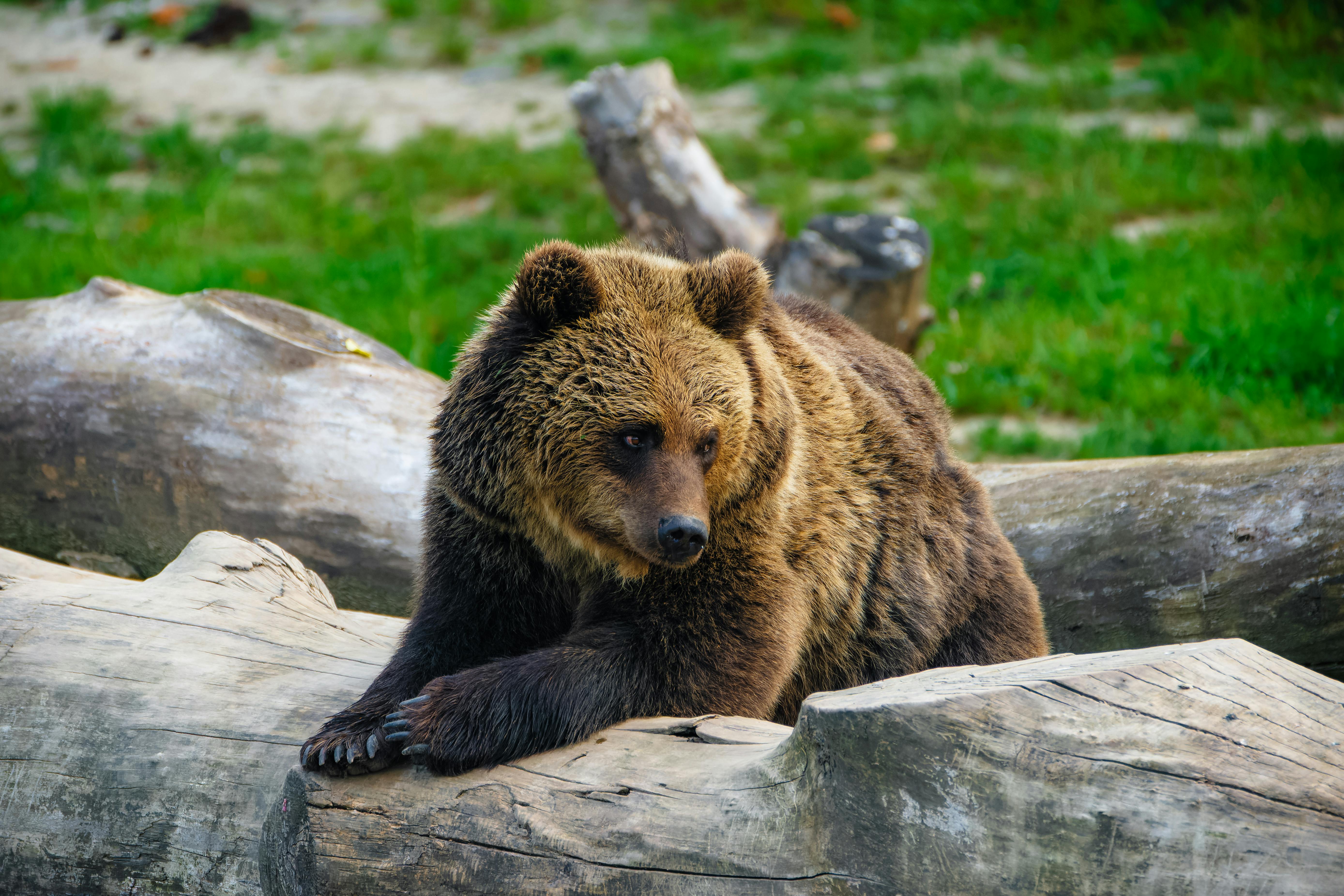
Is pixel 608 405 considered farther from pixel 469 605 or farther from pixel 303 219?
pixel 303 219

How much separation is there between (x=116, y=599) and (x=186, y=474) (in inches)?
54.0

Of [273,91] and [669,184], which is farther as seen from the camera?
[273,91]

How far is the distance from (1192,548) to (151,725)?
151 inches

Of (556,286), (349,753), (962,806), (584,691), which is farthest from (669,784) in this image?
(556,286)

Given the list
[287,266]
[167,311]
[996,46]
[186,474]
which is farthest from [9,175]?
[996,46]

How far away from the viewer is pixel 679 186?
8.09 metres

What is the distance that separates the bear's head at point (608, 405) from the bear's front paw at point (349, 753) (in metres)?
0.80

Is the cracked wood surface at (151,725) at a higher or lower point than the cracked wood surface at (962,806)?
lower

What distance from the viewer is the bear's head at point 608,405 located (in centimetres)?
318

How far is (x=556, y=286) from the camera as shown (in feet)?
10.5

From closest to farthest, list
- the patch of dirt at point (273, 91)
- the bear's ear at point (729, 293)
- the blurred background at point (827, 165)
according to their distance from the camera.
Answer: the bear's ear at point (729, 293) → the blurred background at point (827, 165) → the patch of dirt at point (273, 91)

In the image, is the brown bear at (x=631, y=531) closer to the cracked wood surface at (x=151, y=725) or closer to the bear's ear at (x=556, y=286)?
the bear's ear at (x=556, y=286)

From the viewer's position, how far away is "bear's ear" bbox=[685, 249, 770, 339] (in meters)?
3.37

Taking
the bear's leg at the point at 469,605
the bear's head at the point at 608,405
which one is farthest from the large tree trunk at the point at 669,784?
the bear's head at the point at 608,405
